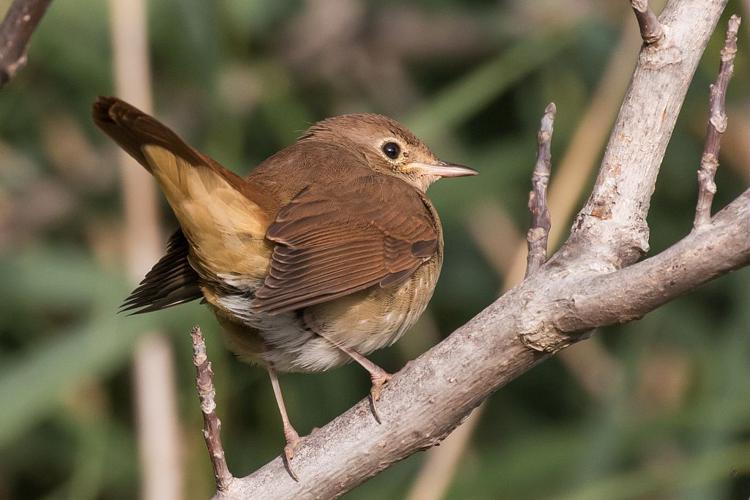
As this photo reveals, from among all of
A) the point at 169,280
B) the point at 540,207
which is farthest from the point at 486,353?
the point at 169,280

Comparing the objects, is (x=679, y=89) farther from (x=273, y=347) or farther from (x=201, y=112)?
(x=201, y=112)

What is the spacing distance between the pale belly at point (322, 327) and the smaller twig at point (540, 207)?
0.66 metres

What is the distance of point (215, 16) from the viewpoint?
4543 mm

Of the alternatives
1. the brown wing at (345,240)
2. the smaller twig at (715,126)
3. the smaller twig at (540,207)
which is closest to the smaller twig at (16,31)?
the brown wing at (345,240)

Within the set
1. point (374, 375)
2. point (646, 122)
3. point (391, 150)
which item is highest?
point (646, 122)

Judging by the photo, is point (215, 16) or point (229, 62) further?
point (229, 62)

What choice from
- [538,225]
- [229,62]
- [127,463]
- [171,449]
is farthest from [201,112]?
[538,225]

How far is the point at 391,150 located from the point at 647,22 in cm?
157

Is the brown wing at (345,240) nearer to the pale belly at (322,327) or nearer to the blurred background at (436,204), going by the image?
the pale belly at (322,327)

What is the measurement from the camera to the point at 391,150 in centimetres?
396

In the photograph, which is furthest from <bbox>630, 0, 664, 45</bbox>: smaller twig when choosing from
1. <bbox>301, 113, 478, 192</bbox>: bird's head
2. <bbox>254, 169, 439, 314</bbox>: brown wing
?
<bbox>301, 113, 478, 192</bbox>: bird's head

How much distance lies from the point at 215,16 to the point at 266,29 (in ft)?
3.22

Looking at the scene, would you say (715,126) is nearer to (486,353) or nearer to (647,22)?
(647,22)

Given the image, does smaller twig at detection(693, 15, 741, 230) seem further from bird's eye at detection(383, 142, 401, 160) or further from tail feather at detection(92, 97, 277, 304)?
bird's eye at detection(383, 142, 401, 160)
